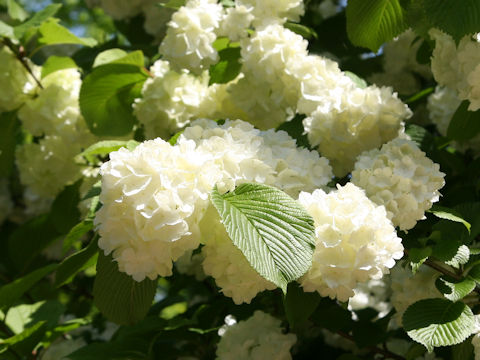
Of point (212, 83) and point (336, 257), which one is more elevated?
point (336, 257)

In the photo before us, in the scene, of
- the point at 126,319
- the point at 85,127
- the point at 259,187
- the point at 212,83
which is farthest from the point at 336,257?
the point at 85,127

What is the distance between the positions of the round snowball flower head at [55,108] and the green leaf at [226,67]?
2.23 feet

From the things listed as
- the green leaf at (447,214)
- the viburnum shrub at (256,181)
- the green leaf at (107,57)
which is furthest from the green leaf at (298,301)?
the green leaf at (107,57)

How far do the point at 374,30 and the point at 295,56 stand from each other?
23cm

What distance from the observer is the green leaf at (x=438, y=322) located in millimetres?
1385

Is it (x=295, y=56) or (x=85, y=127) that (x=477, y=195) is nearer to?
(x=295, y=56)

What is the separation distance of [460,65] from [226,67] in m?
0.71

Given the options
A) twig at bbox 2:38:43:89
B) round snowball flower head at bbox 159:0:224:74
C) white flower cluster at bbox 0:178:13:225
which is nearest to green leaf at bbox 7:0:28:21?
twig at bbox 2:38:43:89

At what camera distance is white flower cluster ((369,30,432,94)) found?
2721mm

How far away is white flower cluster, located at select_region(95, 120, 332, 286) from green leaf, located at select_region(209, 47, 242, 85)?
0.69 m

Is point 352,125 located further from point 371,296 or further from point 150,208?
point 371,296

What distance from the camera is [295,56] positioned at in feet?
6.10

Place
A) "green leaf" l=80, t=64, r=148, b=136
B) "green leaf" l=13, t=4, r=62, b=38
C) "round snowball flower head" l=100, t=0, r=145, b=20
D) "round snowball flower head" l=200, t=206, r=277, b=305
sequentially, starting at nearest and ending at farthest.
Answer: "round snowball flower head" l=200, t=206, r=277, b=305, "green leaf" l=80, t=64, r=148, b=136, "green leaf" l=13, t=4, r=62, b=38, "round snowball flower head" l=100, t=0, r=145, b=20

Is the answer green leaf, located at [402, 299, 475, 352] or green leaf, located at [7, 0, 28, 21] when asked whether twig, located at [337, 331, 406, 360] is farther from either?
green leaf, located at [7, 0, 28, 21]
